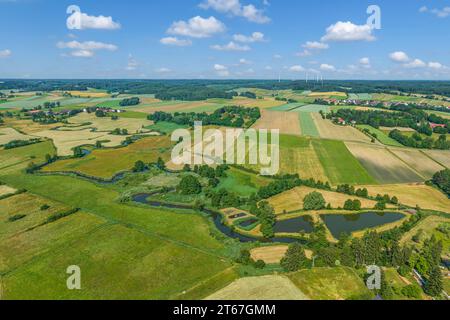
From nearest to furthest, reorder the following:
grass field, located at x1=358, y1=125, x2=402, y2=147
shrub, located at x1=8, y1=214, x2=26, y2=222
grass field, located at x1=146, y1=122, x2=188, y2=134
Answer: shrub, located at x1=8, y1=214, x2=26, y2=222 → grass field, located at x1=358, y1=125, x2=402, y2=147 → grass field, located at x1=146, y1=122, x2=188, y2=134

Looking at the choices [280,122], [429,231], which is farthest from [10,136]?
[429,231]

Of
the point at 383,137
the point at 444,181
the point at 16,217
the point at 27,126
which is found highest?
the point at 27,126

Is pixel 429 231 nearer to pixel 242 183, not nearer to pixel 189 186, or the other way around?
pixel 242 183

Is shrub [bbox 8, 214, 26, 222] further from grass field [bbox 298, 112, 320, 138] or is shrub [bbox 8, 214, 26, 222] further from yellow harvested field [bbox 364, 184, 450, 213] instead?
grass field [bbox 298, 112, 320, 138]

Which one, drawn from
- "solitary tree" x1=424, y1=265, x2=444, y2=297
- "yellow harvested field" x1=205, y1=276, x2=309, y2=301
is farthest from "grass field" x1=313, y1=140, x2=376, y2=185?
"yellow harvested field" x1=205, y1=276, x2=309, y2=301

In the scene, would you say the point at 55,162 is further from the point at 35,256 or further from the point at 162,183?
the point at 35,256

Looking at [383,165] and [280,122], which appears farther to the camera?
[280,122]
